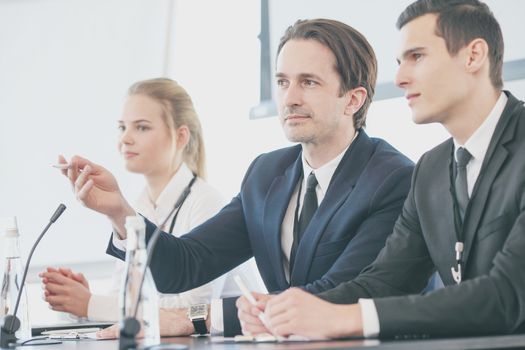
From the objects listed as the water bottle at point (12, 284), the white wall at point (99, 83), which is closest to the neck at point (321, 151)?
the water bottle at point (12, 284)

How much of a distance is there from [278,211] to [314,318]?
1106 mm

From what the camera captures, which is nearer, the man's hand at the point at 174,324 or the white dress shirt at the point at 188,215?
the man's hand at the point at 174,324

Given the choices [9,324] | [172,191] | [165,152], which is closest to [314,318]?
[9,324]

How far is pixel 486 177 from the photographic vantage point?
7.25ft

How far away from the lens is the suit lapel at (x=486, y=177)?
220cm

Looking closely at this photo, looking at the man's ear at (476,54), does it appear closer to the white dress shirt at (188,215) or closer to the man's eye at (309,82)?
the man's eye at (309,82)

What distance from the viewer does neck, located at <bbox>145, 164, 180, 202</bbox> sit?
4137mm

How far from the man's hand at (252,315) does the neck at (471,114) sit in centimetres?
71

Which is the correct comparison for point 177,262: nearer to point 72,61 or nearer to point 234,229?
point 234,229

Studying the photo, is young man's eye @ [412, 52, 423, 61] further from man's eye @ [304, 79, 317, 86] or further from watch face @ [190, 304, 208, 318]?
watch face @ [190, 304, 208, 318]

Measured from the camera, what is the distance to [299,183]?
3043mm

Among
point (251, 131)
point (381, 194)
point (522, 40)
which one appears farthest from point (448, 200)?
point (251, 131)

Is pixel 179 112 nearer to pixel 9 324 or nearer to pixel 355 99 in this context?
pixel 355 99

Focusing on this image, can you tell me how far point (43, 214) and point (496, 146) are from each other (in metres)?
3.63
